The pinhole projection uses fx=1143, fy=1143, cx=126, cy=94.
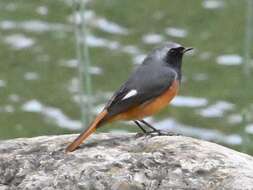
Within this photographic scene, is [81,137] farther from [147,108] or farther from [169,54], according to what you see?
[169,54]

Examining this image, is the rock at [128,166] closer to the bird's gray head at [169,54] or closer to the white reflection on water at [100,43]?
the bird's gray head at [169,54]

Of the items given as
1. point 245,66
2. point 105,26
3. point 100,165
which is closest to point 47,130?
point 105,26

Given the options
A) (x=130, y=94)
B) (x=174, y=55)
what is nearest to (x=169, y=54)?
(x=174, y=55)

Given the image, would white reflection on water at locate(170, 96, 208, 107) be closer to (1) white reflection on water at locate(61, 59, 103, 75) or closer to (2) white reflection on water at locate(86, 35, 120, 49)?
(1) white reflection on water at locate(61, 59, 103, 75)

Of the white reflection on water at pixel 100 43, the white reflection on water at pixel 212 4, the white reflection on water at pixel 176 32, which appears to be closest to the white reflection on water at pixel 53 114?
the white reflection on water at pixel 100 43

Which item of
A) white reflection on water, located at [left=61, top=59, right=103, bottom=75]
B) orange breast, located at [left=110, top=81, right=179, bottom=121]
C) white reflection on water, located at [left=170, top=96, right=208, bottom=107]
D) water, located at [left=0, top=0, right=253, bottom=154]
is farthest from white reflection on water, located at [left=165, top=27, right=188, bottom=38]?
orange breast, located at [left=110, top=81, right=179, bottom=121]

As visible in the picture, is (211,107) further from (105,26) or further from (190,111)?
(105,26)

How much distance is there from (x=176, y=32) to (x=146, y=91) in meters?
6.41

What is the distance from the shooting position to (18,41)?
13344 mm

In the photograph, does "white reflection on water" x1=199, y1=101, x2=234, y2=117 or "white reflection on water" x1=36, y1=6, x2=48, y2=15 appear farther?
"white reflection on water" x1=36, y1=6, x2=48, y2=15

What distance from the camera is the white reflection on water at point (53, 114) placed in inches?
442

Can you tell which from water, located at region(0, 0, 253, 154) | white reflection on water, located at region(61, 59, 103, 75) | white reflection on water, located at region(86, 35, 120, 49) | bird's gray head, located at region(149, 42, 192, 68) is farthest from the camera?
white reflection on water, located at region(86, 35, 120, 49)

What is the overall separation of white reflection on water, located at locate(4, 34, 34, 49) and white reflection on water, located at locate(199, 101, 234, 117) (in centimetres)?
269

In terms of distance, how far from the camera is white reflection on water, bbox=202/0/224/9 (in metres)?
14.2
